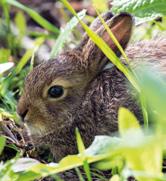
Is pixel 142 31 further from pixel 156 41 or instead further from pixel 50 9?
pixel 50 9

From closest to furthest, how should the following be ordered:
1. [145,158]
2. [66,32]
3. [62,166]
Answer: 1. [145,158]
2. [62,166]
3. [66,32]

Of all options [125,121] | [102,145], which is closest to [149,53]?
[102,145]

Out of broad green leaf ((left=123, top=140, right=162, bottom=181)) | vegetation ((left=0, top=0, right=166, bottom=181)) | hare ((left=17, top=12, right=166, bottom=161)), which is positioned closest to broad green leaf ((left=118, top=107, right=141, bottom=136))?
vegetation ((left=0, top=0, right=166, bottom=181))

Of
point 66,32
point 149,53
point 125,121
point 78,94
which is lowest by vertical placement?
point 125,121

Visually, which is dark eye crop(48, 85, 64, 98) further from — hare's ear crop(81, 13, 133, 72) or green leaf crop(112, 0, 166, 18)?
green leaf crop(112, 0, 166, 18)

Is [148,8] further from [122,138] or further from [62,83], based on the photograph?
[122,138]

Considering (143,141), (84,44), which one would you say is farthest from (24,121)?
(143,141)

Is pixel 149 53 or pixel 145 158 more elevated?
pixel 149 53

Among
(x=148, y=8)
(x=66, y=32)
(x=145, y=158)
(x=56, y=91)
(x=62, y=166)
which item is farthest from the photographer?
(x=66, y=32)
